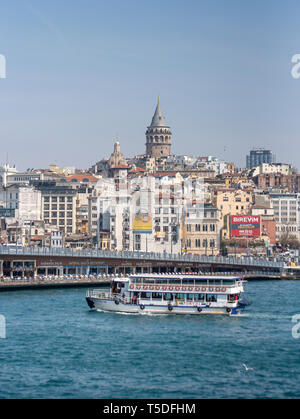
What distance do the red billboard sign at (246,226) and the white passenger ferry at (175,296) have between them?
3954 cm

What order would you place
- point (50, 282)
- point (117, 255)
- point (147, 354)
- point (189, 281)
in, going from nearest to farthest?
point (147, 354) → point (189, 281) → point (50, 282) → point (117, 255)

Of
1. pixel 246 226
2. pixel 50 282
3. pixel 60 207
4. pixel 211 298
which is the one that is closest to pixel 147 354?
pixel 211 298

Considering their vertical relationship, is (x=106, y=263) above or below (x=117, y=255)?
below

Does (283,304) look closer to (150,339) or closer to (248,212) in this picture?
(150,339)

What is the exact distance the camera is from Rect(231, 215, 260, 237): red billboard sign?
84.0 m

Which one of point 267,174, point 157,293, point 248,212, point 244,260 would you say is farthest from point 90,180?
point 157,293

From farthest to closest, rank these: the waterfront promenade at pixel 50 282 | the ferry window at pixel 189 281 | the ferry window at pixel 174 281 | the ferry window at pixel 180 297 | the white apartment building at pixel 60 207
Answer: the white apartment building at pixel 60 207
the waterfront promenade at pixel 50 282
the ferry window at pixel 174 281
the ferry window at pixel 189 281
the ferry window at pixel 180 297

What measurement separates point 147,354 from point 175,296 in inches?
433

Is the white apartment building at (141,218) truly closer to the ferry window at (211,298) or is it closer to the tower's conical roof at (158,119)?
the ferry window at (211,298)

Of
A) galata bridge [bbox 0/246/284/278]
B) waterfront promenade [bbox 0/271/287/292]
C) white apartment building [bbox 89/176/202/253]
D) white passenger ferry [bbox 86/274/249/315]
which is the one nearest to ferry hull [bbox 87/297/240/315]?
white passenger ferry [bbox 86/274/249/315]

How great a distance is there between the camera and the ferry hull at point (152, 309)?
141 feet

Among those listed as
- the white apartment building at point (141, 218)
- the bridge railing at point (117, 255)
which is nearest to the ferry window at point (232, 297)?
the bridge railing at point (117, 255)

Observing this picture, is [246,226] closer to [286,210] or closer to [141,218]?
[141,218]

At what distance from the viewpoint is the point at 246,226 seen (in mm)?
84125
